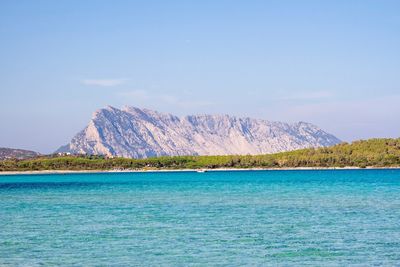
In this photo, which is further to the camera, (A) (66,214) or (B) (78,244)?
(A) (66,214)

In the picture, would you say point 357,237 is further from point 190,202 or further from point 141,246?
point 190,202

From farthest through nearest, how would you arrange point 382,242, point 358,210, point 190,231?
point 358,210 < point 190,231 < point 382,242

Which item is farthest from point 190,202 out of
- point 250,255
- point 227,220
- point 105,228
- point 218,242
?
point 250,255

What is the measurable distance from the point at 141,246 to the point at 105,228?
799cm

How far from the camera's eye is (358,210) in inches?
1882

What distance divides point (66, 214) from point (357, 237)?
78.3ft

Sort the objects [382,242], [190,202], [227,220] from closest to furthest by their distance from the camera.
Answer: [382,242] → [227,220] → [190,202]

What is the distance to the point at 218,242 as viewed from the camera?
32531 millimetres

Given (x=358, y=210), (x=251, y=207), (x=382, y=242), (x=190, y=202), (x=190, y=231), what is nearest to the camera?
(x=382, y=242)

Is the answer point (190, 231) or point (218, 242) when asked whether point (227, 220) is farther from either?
point (218, 242)

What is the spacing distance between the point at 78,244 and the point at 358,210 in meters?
22.9

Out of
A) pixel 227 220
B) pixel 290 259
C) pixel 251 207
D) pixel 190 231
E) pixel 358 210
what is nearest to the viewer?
pixel 290 259

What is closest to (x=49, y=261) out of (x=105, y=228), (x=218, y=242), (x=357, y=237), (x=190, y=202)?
(x=218, y=242)

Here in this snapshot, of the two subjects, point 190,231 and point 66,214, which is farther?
point 66,214
